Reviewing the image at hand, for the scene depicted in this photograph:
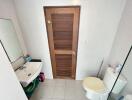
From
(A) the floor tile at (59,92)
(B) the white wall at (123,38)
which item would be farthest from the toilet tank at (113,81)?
(A) the floor tile at (59,92)

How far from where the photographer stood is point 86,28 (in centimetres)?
190

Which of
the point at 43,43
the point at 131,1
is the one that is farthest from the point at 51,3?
the point at 131,1

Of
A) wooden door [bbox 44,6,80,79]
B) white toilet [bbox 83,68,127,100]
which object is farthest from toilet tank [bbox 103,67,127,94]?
wooden door [bbox 44,6,80,79]

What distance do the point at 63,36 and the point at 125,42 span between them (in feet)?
3.77

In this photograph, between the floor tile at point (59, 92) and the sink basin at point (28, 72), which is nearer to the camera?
the sink basin at point (28, 72)

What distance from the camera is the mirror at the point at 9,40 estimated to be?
63.6 inches

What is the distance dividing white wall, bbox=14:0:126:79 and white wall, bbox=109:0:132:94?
0.38ft

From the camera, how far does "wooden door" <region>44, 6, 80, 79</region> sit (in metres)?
1.80

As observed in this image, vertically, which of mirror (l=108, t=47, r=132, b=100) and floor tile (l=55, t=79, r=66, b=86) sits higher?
mirror (l=108, t=47, r=132, b=100)

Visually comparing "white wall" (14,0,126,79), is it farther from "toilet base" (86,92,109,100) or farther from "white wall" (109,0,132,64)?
"toilet base" (86,92,109,100)

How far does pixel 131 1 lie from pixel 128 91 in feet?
4.66

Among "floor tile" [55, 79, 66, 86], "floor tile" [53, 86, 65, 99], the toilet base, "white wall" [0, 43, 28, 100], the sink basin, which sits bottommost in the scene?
"floor tile" [53, 86, 65, 99]

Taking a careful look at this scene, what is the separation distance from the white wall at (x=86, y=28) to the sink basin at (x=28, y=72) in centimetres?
29

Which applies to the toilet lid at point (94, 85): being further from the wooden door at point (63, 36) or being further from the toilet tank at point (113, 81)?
the wooden door at point (63, 36)
